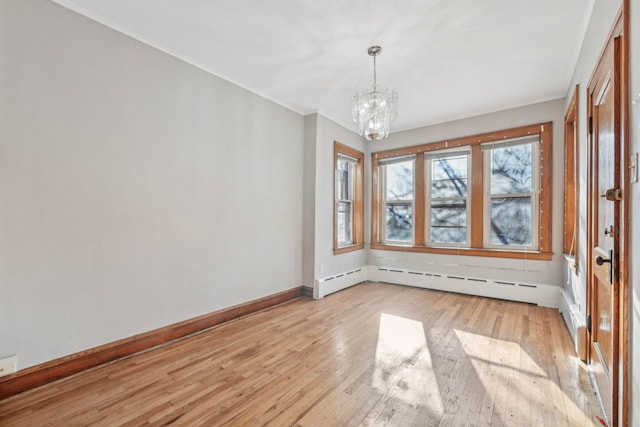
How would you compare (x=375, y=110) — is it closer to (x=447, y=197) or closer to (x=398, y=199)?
(x=447, y=197)

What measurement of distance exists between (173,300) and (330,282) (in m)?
2.26

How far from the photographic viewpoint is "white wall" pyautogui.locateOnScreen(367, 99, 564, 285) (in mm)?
3793

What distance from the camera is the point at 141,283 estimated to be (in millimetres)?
2564

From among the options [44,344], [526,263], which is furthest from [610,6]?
[44,344]

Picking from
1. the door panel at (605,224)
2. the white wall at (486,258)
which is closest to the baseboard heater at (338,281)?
the white wall at (486,258)

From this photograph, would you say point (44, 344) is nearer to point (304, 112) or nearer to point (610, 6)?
point (304, 112)

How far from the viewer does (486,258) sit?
4.29 metres

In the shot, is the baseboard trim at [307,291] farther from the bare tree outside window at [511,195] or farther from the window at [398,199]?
the bare tree outside window at [511,195]

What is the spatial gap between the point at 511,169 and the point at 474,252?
1.29 meters

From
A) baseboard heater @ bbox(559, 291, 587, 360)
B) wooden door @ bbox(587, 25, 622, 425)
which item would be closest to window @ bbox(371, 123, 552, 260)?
baseboard heater @ bbox(559, 291, 587, 360)

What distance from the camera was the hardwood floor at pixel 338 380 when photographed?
1.74 metres

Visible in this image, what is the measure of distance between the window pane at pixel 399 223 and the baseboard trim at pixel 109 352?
2813 millimetres

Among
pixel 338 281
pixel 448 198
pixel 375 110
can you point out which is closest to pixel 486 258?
pixel 448 198

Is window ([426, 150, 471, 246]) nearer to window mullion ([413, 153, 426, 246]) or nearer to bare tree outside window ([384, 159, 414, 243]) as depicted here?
window mullion ([413, 153, 426, 246])
